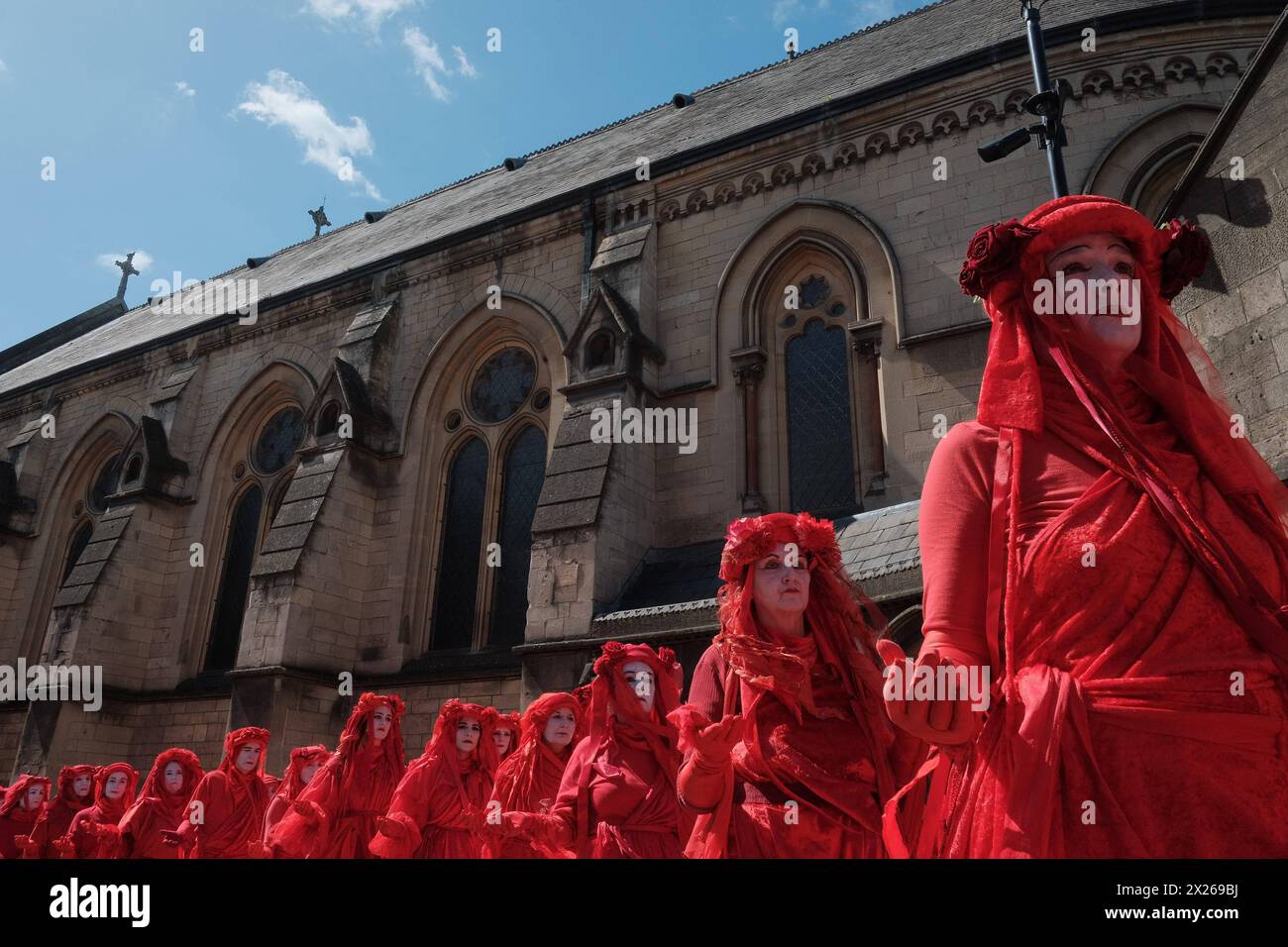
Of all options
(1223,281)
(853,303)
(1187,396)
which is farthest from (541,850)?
(853,303)

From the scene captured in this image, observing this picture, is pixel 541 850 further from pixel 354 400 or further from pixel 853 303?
pixel 354 400

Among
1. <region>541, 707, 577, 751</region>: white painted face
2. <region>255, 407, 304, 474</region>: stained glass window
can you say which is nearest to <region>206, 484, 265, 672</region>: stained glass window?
<region>255, 407, 304, 474</region>: stained glass window

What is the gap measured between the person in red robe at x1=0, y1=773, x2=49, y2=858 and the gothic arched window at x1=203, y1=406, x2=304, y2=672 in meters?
6.30

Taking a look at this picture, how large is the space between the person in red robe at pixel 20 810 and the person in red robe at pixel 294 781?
342cm

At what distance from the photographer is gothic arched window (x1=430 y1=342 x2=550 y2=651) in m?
13.0

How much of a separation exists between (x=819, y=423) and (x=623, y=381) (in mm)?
2481

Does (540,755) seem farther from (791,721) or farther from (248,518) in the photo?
(248,518)

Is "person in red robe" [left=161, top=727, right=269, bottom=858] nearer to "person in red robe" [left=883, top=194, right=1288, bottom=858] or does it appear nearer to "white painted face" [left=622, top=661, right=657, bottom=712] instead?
"white painted face" [left=622, top=661, right=657, bottom=712]

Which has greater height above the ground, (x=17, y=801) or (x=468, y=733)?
(x=468, y=733)

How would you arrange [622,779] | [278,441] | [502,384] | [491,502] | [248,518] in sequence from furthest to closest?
[278,441]
[248,518]
[502,384]
[491,502]
[622,779]

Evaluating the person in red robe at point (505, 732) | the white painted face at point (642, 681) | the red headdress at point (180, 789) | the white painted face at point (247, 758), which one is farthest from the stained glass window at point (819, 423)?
the white painted face at point (642, 681)

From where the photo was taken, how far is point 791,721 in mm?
2600

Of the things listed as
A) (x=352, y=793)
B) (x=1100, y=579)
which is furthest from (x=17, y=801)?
(x=1100, y=579)

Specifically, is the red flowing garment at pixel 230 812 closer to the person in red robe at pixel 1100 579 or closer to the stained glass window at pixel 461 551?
the stained glass window at pixel 461 551
